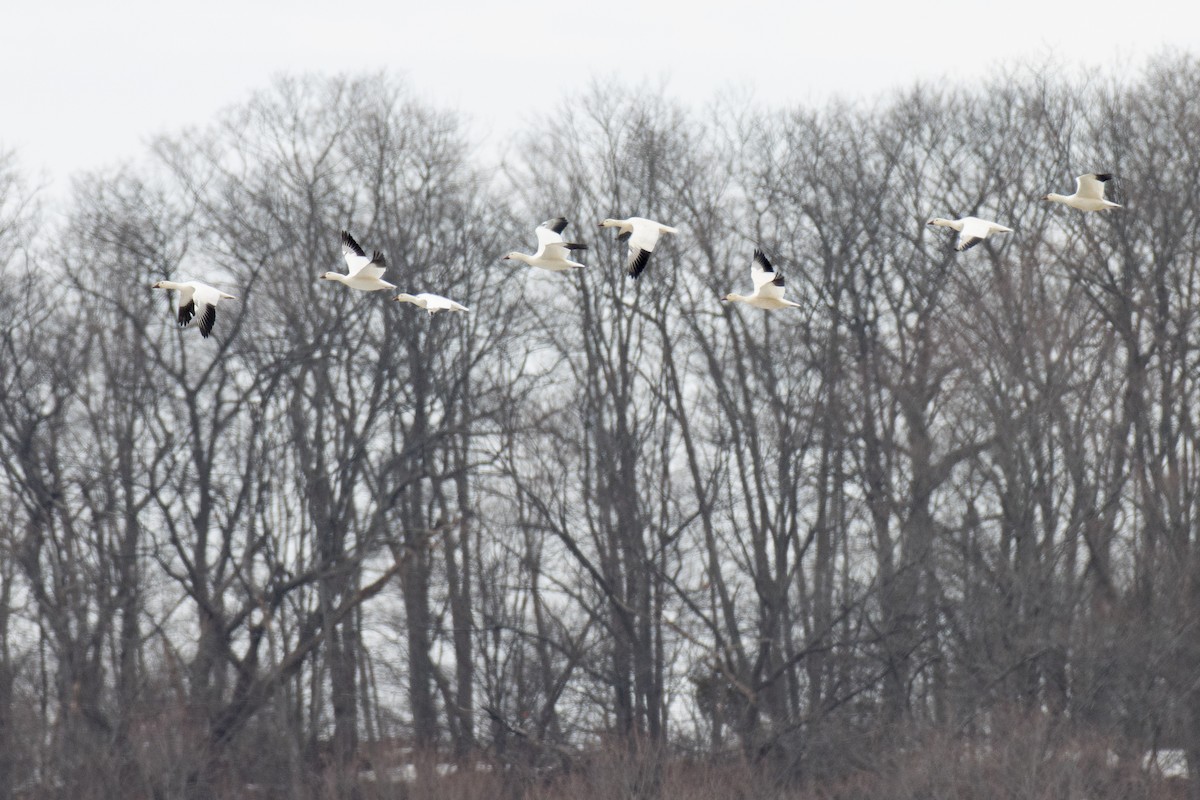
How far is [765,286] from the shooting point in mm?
21875

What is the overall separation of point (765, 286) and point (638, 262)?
209 centimetres

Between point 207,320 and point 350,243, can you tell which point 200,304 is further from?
point 350,243

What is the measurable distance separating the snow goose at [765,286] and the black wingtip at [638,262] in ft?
4.56

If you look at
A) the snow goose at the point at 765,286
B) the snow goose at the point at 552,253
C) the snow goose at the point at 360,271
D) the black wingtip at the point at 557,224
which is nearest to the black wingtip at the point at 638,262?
the snow goose at the point at 552,253

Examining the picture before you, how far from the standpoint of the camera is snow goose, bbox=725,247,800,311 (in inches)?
853

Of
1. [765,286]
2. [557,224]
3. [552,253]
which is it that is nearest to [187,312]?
[552,253]

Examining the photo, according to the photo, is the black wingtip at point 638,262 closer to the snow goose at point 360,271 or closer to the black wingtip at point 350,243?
the snow goose at point 360,271

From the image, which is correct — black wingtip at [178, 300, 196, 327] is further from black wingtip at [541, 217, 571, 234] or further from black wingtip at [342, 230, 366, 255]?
black wingtip at [541, 217, 571, 234]

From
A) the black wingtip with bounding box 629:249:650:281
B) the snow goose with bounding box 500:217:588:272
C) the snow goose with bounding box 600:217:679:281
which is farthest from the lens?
the snow goose with bounding box 500:217:588:272

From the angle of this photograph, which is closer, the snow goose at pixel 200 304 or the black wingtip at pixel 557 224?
the snow goose at pixel 200 304

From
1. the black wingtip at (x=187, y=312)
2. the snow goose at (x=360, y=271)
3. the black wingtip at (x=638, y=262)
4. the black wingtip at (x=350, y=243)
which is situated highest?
the black wingtip at (x=350, y=243)

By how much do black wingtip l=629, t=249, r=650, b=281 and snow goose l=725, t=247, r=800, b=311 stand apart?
4.56 ft

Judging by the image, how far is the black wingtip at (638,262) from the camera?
1970 cm

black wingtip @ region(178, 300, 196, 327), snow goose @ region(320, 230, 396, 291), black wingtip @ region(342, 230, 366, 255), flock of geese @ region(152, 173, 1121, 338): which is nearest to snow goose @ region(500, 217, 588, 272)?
flock of geese @ region(152, 173, 1121, 338)
